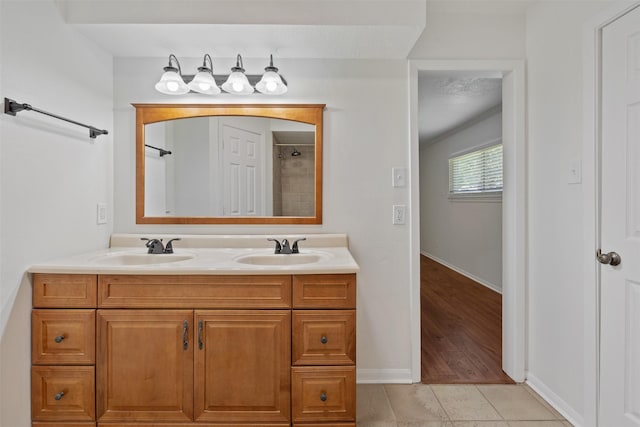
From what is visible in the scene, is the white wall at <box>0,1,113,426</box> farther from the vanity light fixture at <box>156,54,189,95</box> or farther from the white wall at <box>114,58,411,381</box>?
the vanity light fixture at <box>156,54,189,95</box>

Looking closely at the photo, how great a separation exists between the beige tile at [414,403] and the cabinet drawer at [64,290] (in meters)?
1.66

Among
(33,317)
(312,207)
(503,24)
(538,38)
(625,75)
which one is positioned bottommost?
(33,317)

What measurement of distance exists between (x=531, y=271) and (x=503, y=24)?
1.59m

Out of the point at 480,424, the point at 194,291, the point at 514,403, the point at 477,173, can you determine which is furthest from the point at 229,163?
the point at 477,173

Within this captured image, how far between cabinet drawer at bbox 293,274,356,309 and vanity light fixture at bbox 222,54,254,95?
1.20m

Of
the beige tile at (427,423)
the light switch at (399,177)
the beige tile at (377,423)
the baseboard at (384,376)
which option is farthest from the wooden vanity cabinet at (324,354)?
the light switch at (399,177)

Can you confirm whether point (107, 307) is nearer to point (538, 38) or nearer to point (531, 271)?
point (531, 271)

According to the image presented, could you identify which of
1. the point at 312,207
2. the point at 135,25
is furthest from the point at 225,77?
the point at 312,207

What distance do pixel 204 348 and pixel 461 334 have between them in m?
2.28

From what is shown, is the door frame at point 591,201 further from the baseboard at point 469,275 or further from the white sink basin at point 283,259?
the baseboard at point 469,275

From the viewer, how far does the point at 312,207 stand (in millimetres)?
2121

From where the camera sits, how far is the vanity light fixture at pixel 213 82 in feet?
6.20

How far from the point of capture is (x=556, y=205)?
5.91 ft

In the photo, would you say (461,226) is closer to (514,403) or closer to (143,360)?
(514,403)
